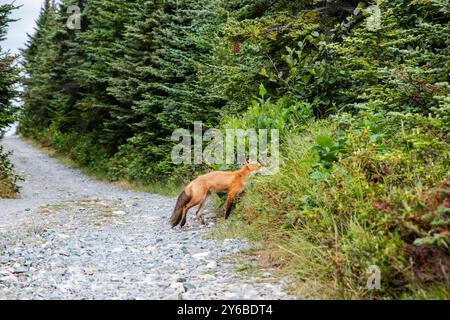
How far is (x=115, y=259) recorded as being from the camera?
20.0 feet

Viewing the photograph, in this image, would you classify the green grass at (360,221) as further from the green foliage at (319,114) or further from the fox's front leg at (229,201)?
the fox's front leg at (229,201)

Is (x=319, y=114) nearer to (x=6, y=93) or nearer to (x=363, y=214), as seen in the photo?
(x=363, y=214)

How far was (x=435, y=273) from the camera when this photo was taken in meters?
3.55

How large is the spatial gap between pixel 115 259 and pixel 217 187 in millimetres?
2285

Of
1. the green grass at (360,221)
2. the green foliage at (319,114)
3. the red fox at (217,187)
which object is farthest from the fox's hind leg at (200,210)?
the green grass at (360,221)

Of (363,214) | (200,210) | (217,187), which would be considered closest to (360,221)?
(363,214)

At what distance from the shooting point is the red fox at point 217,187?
7.56 m

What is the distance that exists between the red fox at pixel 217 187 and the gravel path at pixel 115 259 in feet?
1.45

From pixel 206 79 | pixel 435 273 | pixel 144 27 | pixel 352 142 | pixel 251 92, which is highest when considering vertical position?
pixel 144 27

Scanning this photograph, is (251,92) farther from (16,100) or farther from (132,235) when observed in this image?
(16,100)

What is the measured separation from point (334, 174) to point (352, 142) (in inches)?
22.8

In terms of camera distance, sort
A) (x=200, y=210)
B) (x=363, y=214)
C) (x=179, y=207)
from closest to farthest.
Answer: (x=363, y=214)
(x=179, y=207)
(x=200, y=210)

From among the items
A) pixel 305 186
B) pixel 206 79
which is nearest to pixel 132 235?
pixel 305 186
